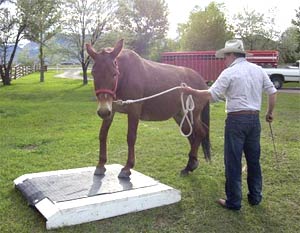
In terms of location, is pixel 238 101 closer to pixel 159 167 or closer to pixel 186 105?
pixel 186 105

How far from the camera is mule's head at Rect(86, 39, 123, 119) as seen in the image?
13.2 ft

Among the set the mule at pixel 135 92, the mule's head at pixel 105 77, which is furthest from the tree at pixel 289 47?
the mule's head at pixel 105 77

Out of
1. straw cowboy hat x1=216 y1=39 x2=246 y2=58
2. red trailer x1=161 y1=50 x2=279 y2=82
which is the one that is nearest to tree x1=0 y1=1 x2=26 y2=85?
red trailer x1=161 y1=50 x2=279 y2=82

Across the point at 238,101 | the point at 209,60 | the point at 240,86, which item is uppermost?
the point at 209,60

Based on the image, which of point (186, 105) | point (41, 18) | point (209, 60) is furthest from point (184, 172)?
point (41, 18)

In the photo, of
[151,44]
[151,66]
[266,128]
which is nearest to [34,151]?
[151,66]

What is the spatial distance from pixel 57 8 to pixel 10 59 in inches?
207

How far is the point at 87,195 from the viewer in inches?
163

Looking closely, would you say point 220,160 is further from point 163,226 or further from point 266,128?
point 266,128

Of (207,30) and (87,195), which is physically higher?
(207,30)

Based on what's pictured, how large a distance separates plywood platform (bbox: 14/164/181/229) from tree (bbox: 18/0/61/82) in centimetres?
2120

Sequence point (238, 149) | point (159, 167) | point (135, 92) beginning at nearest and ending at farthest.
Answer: point (238, 149)
point (135, 92)
point (159, 167)

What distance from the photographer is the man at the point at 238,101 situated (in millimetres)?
4012

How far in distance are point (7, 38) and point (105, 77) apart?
25.7 m
